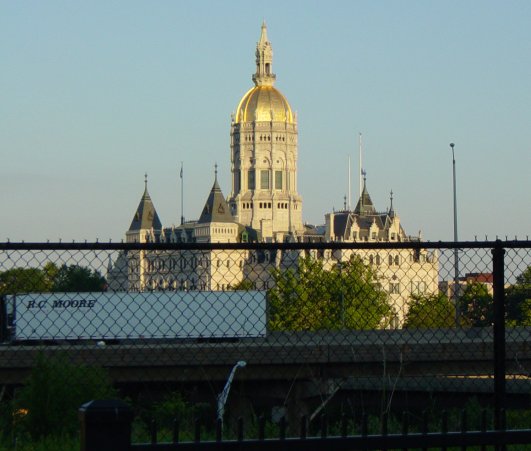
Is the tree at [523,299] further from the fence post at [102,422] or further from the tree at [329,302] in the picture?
the fence post at [102,422]

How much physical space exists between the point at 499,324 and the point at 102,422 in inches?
191

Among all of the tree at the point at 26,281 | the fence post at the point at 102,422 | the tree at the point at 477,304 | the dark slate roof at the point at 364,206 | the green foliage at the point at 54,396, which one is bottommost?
the green foliage at the point at 54,396

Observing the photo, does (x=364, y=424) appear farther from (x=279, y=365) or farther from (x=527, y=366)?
(x=279, y=365)

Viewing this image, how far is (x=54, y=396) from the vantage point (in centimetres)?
1307

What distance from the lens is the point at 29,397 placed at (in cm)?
1308

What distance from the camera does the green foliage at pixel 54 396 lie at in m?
12.5

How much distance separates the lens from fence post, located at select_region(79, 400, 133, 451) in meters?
5.85

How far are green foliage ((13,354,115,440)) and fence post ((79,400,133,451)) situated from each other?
5620mm

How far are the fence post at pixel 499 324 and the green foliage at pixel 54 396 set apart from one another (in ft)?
12.1

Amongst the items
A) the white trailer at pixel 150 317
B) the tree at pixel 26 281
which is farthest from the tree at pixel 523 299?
the tree at pixel 26 281

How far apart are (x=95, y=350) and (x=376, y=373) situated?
6091mm

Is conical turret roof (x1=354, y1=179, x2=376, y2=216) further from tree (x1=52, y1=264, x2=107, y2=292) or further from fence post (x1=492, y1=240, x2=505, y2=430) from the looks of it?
fence post (x1=492, y1=240, x2=505, y2=430)

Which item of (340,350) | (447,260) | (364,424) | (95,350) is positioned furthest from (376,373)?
(364,424)

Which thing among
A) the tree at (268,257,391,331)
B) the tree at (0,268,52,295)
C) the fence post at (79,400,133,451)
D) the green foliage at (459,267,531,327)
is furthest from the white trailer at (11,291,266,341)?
the fence post at (79,400,133,451)
